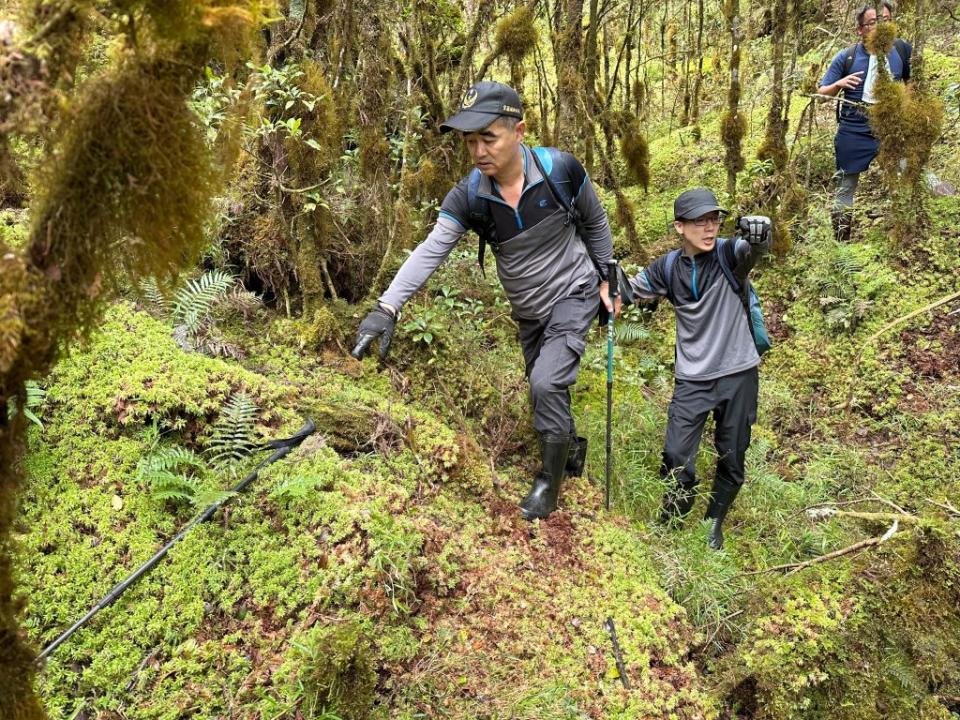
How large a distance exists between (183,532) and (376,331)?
58.8 inches

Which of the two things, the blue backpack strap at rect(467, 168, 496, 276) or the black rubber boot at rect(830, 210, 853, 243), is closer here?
the blue backpack strap at rect(467, 168, 496, 276)

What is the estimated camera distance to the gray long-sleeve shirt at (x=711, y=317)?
14.2 feet

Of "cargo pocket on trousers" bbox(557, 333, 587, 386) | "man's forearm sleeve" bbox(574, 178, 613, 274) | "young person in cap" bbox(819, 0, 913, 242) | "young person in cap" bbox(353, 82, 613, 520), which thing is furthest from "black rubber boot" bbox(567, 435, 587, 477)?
"young person in cap" bbox(819, 0, 913, 242)

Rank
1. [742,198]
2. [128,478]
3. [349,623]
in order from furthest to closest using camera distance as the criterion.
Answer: [742,198] < [128,478] < [349,623]

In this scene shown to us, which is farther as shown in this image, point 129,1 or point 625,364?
point 625,364

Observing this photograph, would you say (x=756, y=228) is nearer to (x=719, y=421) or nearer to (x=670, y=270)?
(x=670, y=270)

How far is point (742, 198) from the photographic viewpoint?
8.61m

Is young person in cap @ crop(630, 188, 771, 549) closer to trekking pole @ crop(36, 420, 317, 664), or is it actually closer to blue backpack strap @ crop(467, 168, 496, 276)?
blue backpack strap @ crop(467, 168, 496, 276)

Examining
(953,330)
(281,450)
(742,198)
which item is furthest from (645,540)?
(742,198)

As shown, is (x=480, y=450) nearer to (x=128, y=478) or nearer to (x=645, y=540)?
(x=645, y=540)

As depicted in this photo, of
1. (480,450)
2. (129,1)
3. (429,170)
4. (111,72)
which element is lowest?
(480,450)

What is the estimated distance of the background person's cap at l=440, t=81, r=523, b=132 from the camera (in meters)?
3.47

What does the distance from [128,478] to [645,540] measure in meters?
3.33

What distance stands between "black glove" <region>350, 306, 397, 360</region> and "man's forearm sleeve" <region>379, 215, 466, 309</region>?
97 mm
